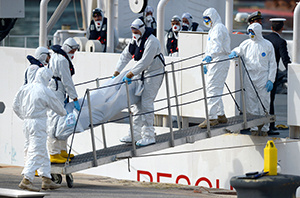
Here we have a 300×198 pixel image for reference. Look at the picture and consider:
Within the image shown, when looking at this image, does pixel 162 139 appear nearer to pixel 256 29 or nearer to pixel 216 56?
pixel 216 56

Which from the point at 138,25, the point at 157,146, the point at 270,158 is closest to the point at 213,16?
the point at 138,25

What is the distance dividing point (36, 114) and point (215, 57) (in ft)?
9.03

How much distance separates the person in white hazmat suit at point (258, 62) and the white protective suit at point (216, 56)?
1.03 ft

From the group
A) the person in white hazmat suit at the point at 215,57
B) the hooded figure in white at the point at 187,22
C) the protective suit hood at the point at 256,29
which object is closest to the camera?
the person in white hazmat suit at the point at 215,57

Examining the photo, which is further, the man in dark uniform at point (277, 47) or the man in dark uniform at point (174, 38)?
the man in dark uniform at point (174, 38)

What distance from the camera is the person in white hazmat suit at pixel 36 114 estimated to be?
7277mm

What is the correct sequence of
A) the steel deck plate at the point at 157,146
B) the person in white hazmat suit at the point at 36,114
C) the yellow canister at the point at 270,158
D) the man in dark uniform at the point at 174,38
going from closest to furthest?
Answer: 1. the yellow canister at the point at 270,158
2. the person in white hazmat suit at the point at 36,114
3. the steel deck plate at the point at 157,146
4. the man in dark uniform at the point at 174,38

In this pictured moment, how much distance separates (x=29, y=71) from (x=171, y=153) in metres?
2.64

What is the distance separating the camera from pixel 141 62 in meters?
7.83

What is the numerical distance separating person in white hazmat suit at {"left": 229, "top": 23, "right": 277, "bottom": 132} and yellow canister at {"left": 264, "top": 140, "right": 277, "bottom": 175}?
3217mm

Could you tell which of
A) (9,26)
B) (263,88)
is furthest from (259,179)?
(9,26)

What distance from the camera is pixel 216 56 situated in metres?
8.45

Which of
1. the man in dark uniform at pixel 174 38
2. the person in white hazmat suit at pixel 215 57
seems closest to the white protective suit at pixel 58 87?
the person in white hazmat suit at pixel 215 57

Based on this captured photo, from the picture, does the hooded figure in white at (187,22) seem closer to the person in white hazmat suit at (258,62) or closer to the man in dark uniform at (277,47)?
the man in dark uniform at (277,47)
